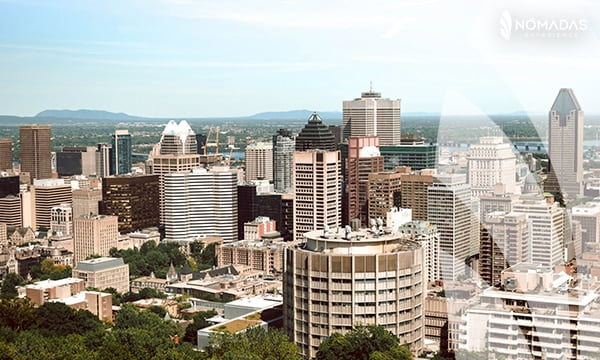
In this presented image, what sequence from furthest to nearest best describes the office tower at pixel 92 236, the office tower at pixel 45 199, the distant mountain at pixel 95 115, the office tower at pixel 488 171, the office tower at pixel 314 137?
the distant mountain at pixel 95 115
the office tower at pixel 45 199
the office tower at pixel 314 137
the office tower at pixel 92 236
the office tower at pixel 488 171

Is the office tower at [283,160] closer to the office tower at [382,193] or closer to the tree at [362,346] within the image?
the office tower at [382,193]

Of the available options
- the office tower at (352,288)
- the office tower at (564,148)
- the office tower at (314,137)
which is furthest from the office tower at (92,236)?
the office tower at (564,148)

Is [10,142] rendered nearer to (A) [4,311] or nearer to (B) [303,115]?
(B) [303,115]

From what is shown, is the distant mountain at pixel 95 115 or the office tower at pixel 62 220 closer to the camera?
the office tower at pixel 62 220

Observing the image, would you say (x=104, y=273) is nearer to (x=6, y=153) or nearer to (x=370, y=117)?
(x=6, y=153)

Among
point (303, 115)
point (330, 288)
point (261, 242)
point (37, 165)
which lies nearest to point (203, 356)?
point (330, 288)
